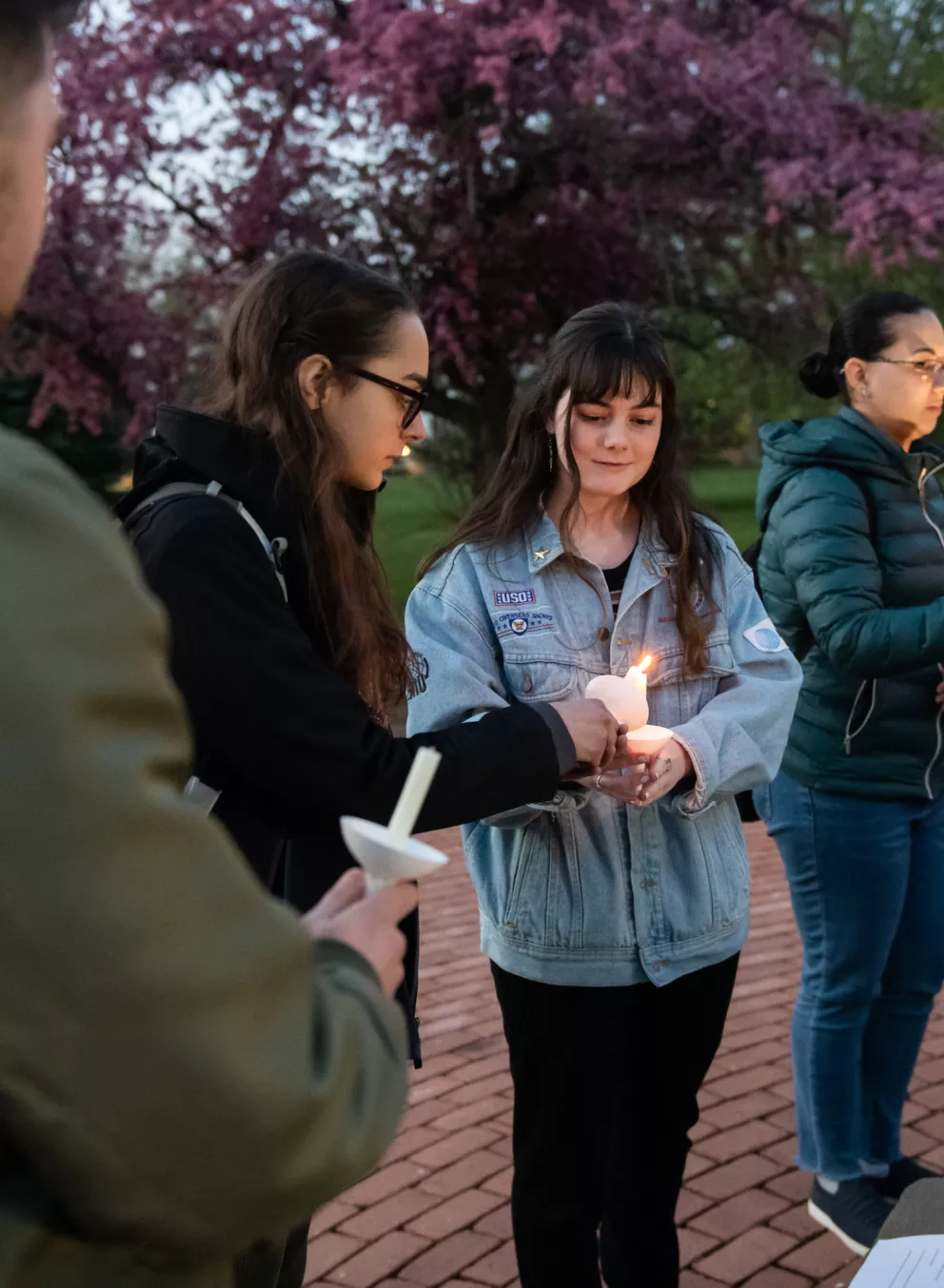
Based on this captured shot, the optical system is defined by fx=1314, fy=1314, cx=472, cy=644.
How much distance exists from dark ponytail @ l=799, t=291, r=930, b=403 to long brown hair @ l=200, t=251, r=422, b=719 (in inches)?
63.4

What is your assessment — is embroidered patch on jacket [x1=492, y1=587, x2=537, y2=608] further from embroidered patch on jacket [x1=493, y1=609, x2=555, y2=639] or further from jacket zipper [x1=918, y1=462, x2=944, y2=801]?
jacket zipper [x1=918, y1=462, x2=944, y2=801]

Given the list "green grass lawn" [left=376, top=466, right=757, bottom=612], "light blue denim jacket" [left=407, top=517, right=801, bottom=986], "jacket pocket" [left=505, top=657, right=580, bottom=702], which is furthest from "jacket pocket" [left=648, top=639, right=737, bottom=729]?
"green grass lawn" [left=376, top=466, right=757, bottom=612]

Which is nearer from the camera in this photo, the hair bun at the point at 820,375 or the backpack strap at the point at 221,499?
the backpack strap at the point at 221,499

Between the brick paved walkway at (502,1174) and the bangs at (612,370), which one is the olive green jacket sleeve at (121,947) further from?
the brick paved walkway at (502,1174)

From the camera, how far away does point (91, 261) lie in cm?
1009

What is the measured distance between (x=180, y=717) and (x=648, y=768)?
161cm

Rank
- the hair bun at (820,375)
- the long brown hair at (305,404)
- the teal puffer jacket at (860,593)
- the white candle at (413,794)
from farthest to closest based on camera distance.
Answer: the hair bun at (820,375)
the teal puffer jacket at (860,593)
the long brown hair at (305,404)
the white candle at (413,794)

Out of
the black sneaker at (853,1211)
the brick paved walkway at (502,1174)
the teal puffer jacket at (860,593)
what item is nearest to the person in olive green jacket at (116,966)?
the brick paved walkway at (502,1174)

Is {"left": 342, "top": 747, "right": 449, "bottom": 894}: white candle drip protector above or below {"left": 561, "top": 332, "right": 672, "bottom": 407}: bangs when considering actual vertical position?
below

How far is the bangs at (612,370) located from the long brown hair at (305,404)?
1.82 ft

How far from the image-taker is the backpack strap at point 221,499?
70.5 inches

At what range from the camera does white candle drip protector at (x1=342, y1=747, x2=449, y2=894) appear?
1023 mm

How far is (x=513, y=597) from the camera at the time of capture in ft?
8.61

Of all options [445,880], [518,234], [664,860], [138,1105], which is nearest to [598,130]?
[518,234]
